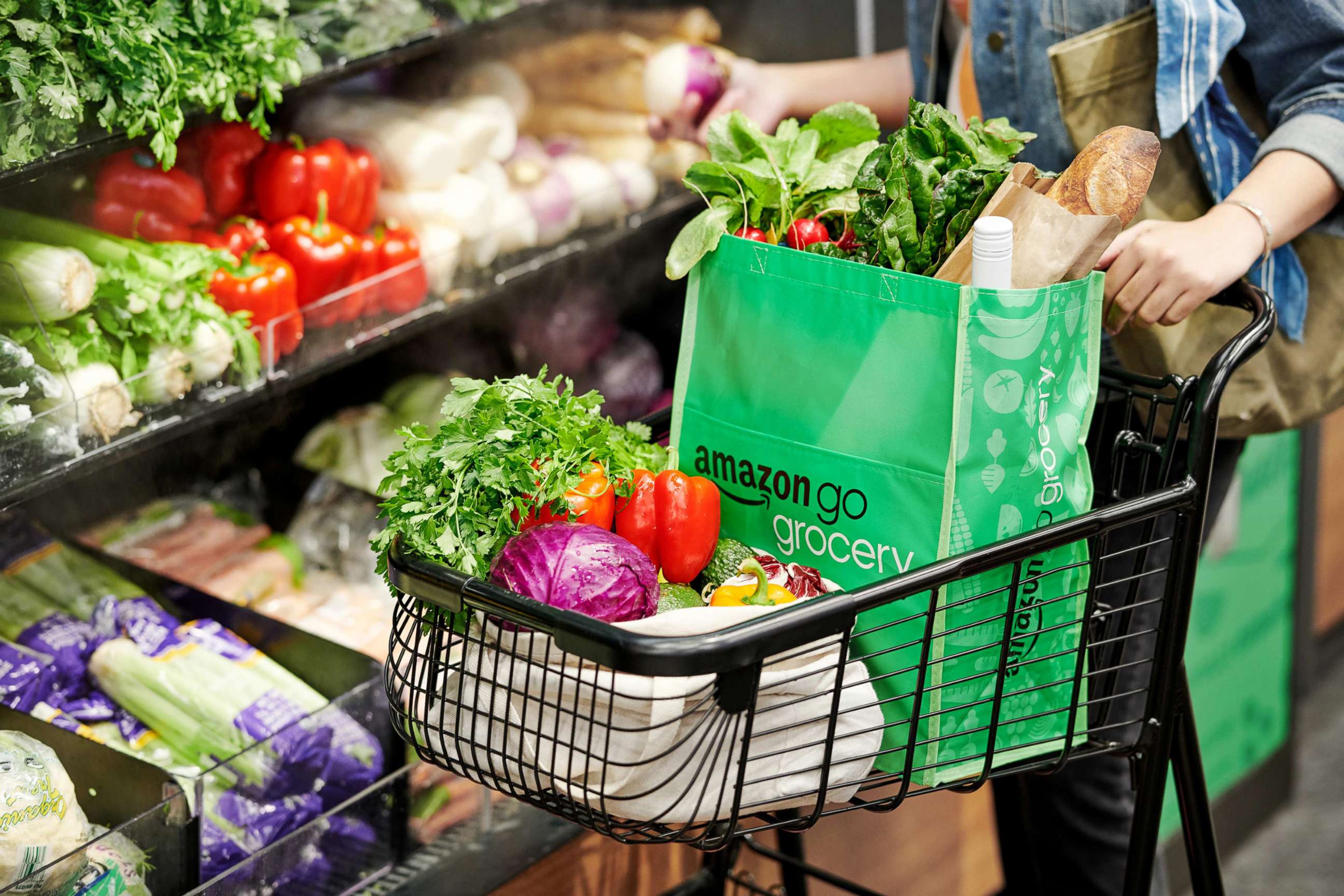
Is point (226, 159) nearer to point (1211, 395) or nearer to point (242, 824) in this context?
point (242, 824)

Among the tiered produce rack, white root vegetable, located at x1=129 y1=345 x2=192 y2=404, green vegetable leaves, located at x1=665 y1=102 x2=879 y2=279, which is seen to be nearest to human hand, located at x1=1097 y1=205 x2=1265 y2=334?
green vegetable leaves, located at x1=665 y1=102 x2=879 y2=279

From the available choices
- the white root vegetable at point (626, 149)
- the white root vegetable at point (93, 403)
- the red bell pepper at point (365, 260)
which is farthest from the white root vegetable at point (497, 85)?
the white root vegetable at point (93, 403)

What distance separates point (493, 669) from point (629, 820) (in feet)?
0.56

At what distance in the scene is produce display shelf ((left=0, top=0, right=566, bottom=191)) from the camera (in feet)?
4.73

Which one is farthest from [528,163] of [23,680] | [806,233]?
[23,680]

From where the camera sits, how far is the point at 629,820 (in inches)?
44.8

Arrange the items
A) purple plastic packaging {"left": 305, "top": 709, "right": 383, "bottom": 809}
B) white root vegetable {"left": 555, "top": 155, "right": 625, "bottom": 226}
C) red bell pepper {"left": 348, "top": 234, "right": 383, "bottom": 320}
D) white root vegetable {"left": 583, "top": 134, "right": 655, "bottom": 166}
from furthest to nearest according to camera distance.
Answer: white root vegetable {"left": 583, "top": 134, "right": 655, "bottom": 166} < white root vegetable {"left": 555, "top": 155, "right": 625, "bottom": 226} < red bell pepper {"left": 348, "top": 234, "right": 383, "bottom": 320} < purple plastic packaging {"left": 305, "top": 709, "right": 383, "bottom": 809}

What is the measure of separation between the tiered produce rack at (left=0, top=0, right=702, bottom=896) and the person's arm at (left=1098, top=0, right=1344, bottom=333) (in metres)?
0.94

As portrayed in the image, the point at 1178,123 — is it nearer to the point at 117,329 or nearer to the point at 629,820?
the point at 629,820

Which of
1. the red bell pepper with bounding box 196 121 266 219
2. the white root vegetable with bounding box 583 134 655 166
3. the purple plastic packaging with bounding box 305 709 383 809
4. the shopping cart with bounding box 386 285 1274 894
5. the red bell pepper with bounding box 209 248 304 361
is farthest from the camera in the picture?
the white root vegetable with bounding box 583 134 655 166

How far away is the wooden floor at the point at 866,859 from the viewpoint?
1767 millimetres

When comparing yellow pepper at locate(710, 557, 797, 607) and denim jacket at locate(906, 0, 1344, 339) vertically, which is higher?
denim jacket at locate(906, 0, 1344, 339)

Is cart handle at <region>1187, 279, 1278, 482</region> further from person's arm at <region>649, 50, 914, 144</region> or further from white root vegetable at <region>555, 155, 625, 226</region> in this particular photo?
white root vegetable at <region>555, 155, 625, 226</region>

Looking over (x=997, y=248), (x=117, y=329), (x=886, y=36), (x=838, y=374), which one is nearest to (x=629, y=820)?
(x=838, y=374)
